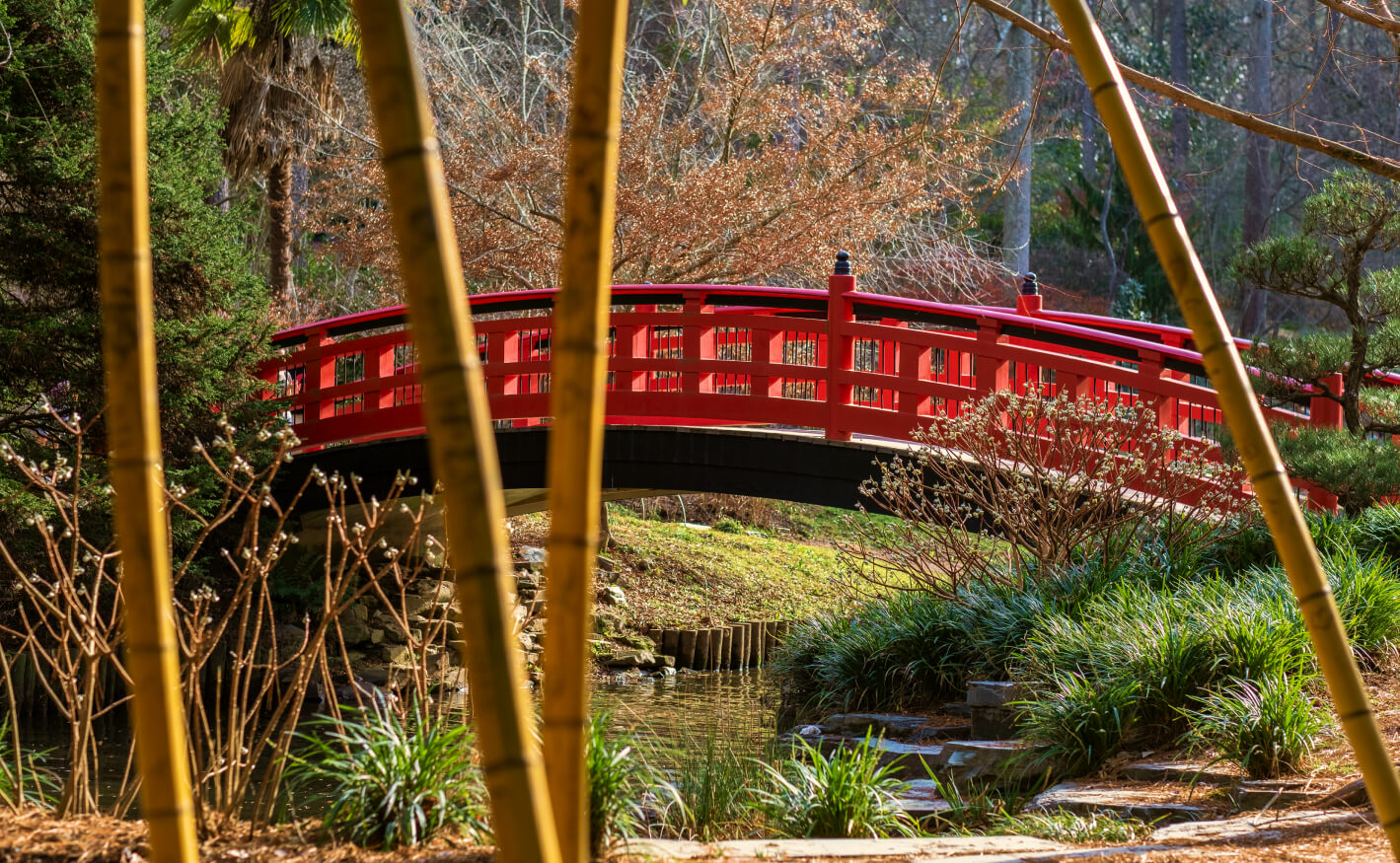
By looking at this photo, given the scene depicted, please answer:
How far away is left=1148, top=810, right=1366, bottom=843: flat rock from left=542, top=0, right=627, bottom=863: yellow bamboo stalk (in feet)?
8.10

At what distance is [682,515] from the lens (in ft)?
55.4

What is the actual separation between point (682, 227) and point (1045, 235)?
53.6 ft

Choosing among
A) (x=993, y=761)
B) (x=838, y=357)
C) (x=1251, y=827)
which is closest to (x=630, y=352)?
(x=838, y=357)

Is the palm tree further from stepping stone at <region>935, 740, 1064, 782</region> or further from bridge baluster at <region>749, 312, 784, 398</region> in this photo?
stepping stone at <region>935, 740, 1064, 782</region>

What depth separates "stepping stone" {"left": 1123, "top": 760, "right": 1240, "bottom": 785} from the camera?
4.18 m

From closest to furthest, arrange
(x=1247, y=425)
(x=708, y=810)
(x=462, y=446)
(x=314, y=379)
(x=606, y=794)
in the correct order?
(x=462, y=446), (x=1247, y=425), (x=606, y=794), (x=708, y=810), (x=314, y=379)

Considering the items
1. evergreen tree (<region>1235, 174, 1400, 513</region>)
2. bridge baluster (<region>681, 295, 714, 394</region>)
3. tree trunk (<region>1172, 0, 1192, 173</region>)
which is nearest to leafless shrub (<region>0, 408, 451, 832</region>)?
bridge baluster (<region>681, 295, 714, 394</region>)

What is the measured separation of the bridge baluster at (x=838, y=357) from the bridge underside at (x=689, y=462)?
13 centimetres

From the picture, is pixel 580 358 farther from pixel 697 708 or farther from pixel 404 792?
pixel 697 708

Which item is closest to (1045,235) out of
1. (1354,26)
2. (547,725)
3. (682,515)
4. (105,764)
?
(1354,26)

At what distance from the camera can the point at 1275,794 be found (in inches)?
155

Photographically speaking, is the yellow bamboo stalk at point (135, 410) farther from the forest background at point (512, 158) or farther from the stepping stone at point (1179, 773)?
the forest background at point (512, 158)

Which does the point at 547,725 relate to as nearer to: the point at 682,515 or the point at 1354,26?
the point at 682,515

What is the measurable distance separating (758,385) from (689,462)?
0.75 m
